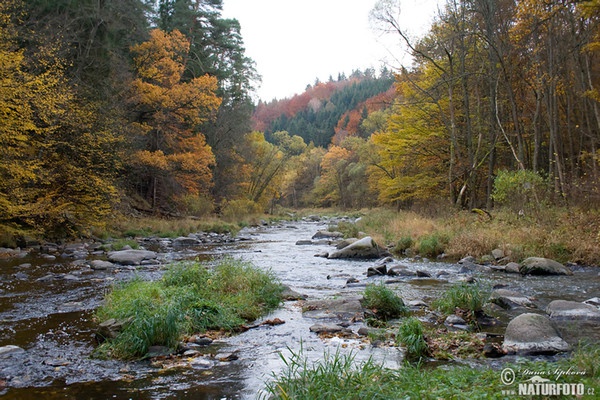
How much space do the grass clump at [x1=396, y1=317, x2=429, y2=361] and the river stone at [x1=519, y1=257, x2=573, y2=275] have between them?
6.79m

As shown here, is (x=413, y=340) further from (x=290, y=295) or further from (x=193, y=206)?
(x=193, y=206)

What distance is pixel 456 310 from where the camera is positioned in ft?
22.6

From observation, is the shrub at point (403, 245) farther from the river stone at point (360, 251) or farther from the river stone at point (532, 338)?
the river stone at point (532, 338)

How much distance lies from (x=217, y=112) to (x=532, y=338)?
3261cm

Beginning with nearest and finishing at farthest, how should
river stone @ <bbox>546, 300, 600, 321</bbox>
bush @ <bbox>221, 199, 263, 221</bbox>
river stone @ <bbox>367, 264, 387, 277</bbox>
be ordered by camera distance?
river stone @ <bbox>546, 300, 600, 321</bbox> → river stone @ <bbox>367, 264, 387, 277</bbox> → bush @ <bbox>221, 199, 263, 221</bbox>

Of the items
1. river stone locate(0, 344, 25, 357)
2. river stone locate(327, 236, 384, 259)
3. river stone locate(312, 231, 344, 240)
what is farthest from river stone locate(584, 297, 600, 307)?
river stone locate(312, 231, 344, 240)

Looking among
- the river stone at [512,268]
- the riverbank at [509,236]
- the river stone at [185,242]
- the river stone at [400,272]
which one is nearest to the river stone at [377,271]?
the river stone at [400,272]

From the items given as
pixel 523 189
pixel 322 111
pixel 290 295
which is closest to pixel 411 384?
pixel 290 295

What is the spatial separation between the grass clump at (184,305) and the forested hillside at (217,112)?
23.6 ft

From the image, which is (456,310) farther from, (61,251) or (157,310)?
(61,251)

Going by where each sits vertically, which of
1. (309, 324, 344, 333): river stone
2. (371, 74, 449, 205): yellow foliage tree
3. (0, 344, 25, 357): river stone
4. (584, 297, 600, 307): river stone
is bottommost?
(584, 297, 600, 307): river stone

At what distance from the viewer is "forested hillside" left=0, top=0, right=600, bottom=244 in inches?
574

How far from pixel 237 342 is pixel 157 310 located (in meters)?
1.18

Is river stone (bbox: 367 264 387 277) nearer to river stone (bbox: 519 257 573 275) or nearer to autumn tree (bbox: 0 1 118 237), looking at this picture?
river stone (bbox: 519 257 573 275)
